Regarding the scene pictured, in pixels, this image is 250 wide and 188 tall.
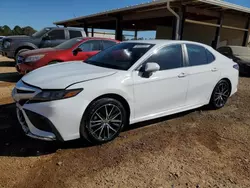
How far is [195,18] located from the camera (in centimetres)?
1445

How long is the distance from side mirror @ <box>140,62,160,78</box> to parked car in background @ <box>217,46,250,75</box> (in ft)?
25.6

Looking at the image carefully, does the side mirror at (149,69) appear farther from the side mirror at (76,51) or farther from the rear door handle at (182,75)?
the side mirror at (76,51)

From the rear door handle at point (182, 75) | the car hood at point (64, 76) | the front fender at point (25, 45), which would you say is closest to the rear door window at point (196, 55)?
the rear door handle at point (182, 75)

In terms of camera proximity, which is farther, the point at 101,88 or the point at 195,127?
the point at 195,127

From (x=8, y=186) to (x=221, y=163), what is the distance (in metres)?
2.52

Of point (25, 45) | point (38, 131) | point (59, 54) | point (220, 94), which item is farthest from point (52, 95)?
point (25, 45)

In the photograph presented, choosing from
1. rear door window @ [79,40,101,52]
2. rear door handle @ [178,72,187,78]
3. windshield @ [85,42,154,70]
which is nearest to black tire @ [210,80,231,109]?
rear door handle @ [178,72,187,78]

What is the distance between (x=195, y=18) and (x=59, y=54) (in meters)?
11.1

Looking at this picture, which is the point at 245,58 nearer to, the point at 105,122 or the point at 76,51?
the point at 76,51

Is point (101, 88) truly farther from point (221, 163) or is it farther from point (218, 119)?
point (218, 119)

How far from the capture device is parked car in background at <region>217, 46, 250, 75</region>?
372 inches

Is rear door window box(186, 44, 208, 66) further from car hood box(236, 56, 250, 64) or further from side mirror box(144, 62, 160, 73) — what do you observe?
car hood box(236, 56, 250, 64)

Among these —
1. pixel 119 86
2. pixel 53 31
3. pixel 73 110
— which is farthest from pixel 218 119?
pixel 53 31

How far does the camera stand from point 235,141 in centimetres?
343
